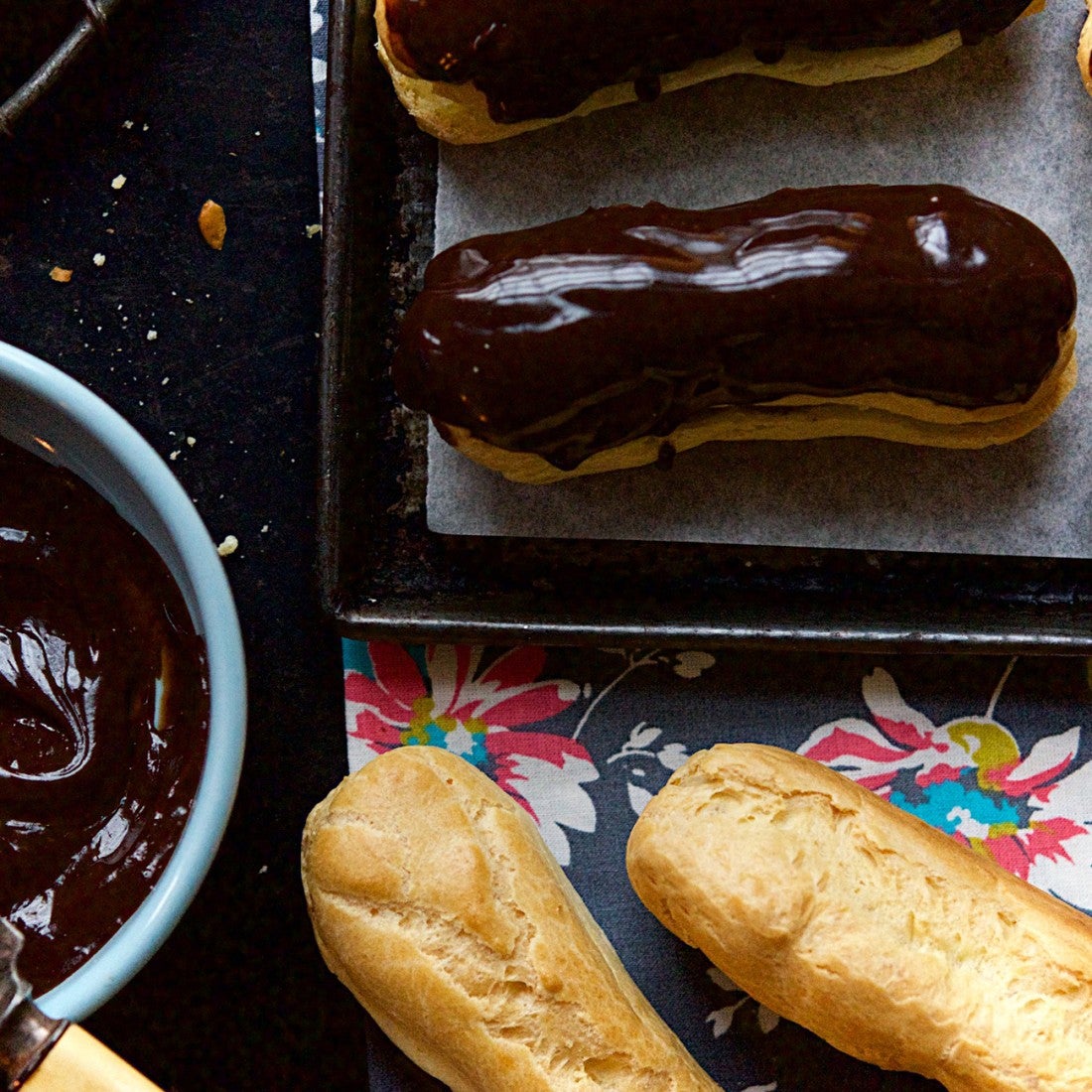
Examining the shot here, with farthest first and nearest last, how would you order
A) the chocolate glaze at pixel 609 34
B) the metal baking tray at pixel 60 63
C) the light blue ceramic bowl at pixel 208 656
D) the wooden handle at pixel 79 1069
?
the metal baking tray at pixel 60 63, the chocolate glaze at pixel 609 34, the light blue ceramic bowl at pixel 208 656, the wooden handle at pixel 79 1069

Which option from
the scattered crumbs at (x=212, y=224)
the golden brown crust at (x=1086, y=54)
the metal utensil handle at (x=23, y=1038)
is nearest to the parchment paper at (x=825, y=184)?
the golden brown crust at (x=1086, y=54)

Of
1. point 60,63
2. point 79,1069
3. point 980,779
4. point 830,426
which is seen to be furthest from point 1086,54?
point 79,1069

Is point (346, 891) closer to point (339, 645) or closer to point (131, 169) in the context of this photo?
point (339, 645)

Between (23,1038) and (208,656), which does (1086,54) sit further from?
(23,1038)

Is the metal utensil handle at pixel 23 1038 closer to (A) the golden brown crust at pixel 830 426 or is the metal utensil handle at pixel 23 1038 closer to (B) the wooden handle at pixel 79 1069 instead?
(B) the wooden handle at pixel 79 1069

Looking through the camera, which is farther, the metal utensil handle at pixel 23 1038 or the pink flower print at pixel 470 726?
the pink flower print at pixel 470 726

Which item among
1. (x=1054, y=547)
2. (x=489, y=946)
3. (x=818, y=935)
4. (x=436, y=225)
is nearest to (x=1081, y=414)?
(x=1054, y=547)
